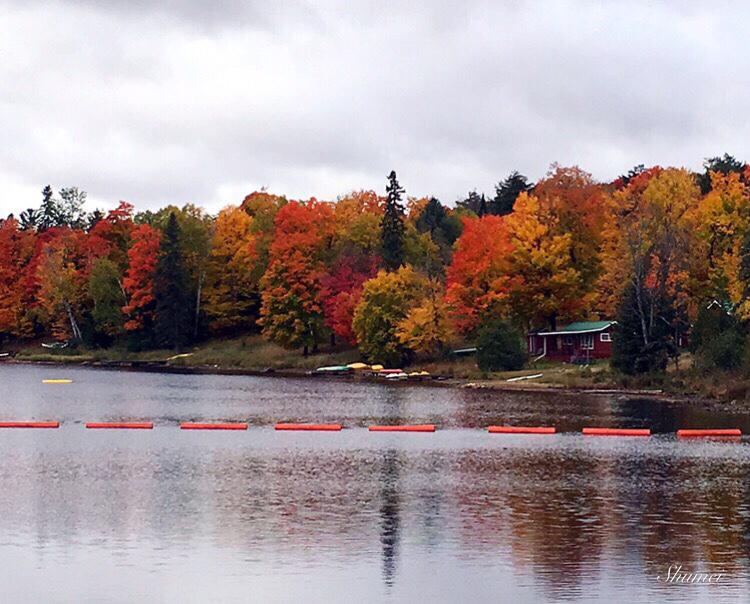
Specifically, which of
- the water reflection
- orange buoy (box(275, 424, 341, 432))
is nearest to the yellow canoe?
orange buoy (box(275, 424, 341, 432))

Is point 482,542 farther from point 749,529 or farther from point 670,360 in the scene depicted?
point 670,360

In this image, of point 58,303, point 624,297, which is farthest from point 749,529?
point 58,303

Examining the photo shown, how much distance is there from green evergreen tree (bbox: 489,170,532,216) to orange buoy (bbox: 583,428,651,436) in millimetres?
76398

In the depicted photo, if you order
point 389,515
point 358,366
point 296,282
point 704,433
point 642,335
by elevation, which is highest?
point 296,282

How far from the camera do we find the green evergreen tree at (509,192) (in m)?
134

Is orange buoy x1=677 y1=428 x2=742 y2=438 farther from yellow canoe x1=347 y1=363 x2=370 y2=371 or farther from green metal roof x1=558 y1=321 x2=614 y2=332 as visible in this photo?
yellow canoe x1=347 y1=363 x2=370 y2=371

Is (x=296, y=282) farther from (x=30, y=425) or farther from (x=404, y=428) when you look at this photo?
(x=404, y=428)

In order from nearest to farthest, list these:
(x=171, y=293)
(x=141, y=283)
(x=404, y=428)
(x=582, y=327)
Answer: (x=404, y=428) < (x=582, y=327) < (x=171, y=293) < (x=141, y=283)

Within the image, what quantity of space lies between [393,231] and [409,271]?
9294 millimetres

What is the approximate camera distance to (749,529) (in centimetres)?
3316

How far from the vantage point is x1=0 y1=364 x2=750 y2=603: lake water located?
2684 cm

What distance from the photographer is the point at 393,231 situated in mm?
111938

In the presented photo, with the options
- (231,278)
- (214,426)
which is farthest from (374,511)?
(231,278)

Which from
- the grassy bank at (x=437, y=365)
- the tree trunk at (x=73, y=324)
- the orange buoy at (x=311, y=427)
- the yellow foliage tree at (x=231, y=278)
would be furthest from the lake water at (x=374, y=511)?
the tree trunk at (x=73, y=324)
